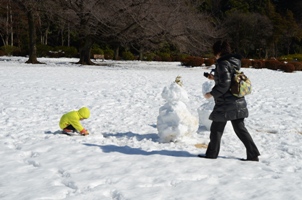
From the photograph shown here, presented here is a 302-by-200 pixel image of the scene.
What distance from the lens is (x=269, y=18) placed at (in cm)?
4500

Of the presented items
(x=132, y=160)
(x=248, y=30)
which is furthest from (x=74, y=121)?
(x=248, y=30)

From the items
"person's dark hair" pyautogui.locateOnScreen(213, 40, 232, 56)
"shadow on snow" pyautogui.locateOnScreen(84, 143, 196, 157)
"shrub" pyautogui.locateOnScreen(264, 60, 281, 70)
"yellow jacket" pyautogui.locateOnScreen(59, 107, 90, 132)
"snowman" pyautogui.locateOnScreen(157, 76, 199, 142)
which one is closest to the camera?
"person's dark hair" pyautogui.locateOnScreen(213, 40, 232, 56)

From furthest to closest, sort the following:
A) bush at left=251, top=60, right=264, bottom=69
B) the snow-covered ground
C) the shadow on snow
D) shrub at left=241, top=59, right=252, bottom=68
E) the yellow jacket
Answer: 1. shrub at left=241, top=59, right=252, bottom=68
2. bush at left=251, top=60, right=264, bottom=69
3. the yellow jacket
4. the shadow on snow
5. the snow-covered ground

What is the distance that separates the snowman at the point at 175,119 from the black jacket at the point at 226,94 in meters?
1.04

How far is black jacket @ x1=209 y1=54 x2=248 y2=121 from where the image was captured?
418cm

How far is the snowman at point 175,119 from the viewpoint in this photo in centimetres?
530

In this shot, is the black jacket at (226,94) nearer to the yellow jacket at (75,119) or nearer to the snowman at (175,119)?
the snowman at (175,119)

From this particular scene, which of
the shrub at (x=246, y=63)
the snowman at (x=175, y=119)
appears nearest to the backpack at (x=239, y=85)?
the snowman at (x=175, y=119)

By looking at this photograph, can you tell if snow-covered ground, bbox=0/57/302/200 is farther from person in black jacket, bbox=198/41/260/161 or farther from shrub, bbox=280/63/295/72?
shrub, bbox=280/63/295/72

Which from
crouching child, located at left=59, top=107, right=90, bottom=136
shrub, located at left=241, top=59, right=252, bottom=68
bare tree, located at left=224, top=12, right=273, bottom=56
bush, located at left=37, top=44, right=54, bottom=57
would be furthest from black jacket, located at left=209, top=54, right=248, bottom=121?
bare tree, located at left=224, top=12, right=273, bottom=56

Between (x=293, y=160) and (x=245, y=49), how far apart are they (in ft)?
145

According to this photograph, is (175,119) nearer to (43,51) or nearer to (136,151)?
(136,151)

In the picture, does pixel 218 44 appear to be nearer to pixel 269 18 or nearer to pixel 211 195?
pixel 211 195

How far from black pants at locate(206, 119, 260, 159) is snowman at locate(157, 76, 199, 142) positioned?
2.87 ft
